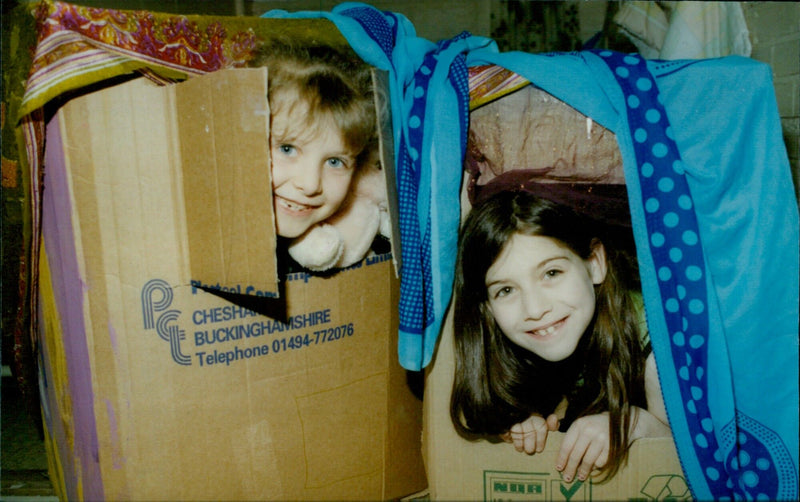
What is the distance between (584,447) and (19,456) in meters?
1.32

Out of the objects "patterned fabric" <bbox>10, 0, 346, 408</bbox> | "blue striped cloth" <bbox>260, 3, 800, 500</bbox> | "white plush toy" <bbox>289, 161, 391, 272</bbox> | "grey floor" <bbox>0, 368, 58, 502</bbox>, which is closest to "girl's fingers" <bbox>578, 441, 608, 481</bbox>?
"blue striped cloth" <bbox>260, 3, 800, 500</bbox>

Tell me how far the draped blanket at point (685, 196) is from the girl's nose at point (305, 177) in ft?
0.49

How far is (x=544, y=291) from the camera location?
1.00 meters

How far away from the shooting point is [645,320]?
1024 millimetres

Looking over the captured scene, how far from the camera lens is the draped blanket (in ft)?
3.02

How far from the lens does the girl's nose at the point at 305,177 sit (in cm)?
94

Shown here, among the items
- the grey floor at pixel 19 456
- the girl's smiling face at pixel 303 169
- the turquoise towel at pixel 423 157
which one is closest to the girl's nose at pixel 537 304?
the turquoise towel at pixel 423 157

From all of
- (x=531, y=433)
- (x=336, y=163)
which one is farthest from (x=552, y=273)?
(x=336, y=163)

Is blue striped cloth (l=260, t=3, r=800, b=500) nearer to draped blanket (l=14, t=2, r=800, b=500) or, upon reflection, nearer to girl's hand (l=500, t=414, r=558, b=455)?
draped blanket (l=14, t=2, r=800, b=500)

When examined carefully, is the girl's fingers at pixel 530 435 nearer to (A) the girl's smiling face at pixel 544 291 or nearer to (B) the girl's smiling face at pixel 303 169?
(A) the girl's smiling face at pixel 544 291

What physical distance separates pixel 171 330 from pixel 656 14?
106cm

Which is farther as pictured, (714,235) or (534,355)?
(534,355)

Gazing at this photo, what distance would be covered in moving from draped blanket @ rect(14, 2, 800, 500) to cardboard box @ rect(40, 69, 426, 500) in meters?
0.09

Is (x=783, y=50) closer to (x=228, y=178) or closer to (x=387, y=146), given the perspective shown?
(x=387, y=146)
